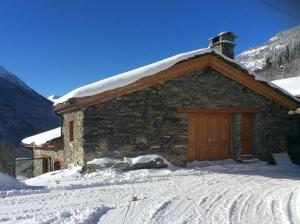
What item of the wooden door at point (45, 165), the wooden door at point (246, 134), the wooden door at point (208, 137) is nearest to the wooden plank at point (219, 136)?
the wooden door at point (208, 137)

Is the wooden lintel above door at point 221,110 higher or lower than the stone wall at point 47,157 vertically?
higher

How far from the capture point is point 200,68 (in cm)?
1295

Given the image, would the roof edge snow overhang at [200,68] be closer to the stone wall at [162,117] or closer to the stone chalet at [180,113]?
the stone chalet at [180,113]

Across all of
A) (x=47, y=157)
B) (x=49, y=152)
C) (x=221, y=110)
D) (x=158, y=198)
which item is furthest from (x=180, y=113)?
(x=47, y=157)

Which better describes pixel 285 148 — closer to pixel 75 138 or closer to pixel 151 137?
pixel 151 137

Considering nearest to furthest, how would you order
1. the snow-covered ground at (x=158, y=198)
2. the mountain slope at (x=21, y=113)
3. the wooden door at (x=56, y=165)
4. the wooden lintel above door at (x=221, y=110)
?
the snow-covered ground at (x=158, y=198) < the wooden lintel above door at (x=221, y=110) < the wooden door at (x=56, y=165) < the mountain slope at (x=21, y=113)

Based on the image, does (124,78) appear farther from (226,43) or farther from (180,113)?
(226,43)

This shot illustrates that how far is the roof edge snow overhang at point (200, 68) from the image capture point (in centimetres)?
1096

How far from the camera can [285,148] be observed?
1485 cm

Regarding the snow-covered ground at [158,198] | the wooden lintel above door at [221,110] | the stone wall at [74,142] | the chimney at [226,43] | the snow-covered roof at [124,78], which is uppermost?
the chimney at [226,43]

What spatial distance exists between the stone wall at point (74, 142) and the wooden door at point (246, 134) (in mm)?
6405

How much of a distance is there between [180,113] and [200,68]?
6.13ft

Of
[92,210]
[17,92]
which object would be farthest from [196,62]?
[17,92]

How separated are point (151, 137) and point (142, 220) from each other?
6.53m
